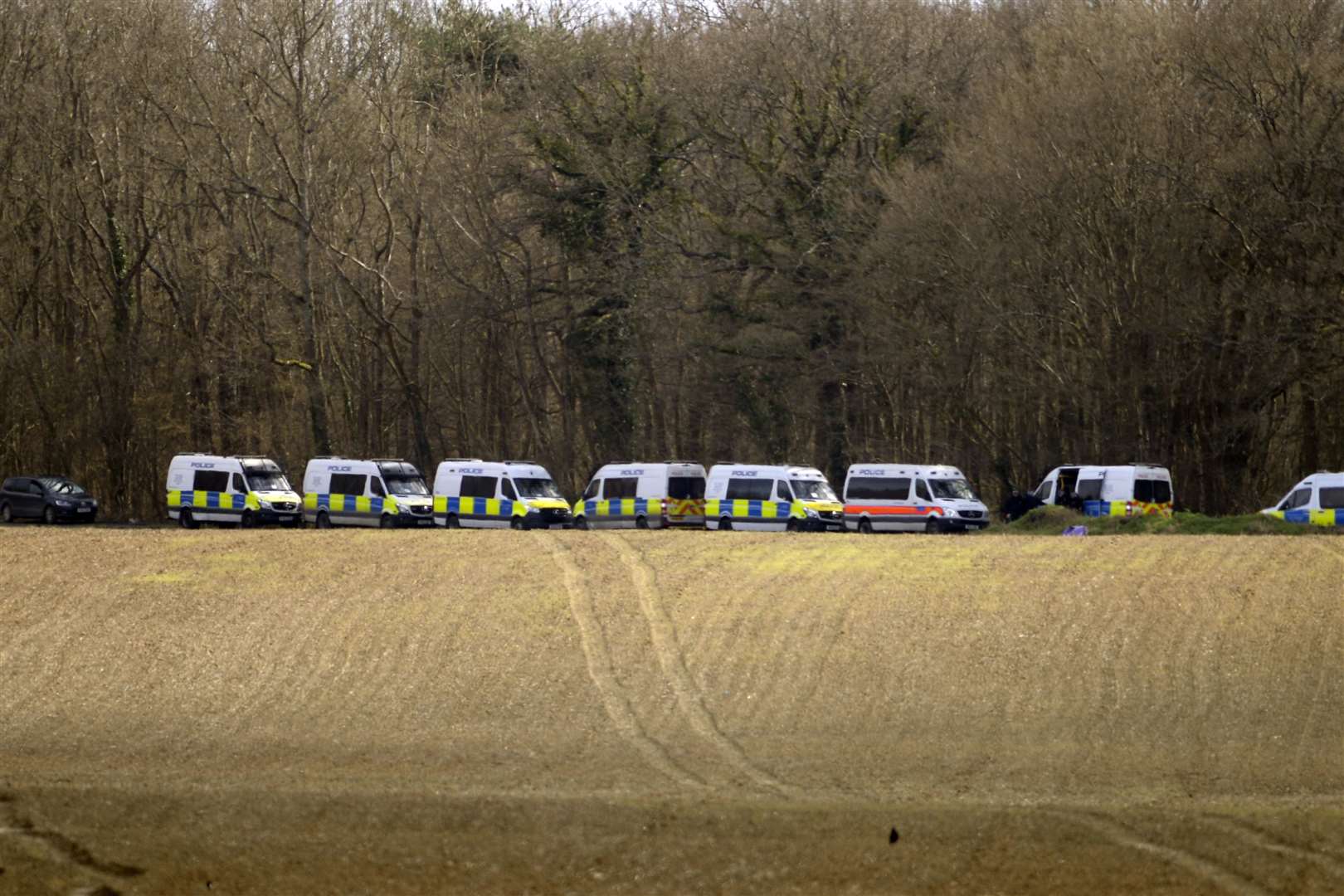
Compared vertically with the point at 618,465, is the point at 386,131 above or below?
above

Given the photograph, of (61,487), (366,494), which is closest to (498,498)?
(366,494)

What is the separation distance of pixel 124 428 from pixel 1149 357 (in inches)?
1348

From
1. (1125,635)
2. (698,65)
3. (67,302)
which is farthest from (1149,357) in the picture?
(67,302)

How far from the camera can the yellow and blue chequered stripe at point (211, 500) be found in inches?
1791

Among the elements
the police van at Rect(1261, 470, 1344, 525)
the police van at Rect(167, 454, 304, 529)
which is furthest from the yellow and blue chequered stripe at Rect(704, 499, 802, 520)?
the police van at Rect(167, 454, 304, 529)

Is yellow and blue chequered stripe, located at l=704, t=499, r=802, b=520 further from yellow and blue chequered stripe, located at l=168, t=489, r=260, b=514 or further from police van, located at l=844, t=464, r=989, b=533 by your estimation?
yellow and blue chequered stripe, located at l=168, t=489, r=260, b=514

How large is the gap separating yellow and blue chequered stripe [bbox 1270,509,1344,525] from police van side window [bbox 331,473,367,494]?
75.2ft

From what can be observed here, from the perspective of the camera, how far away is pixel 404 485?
147 ft

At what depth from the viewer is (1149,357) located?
43.8m

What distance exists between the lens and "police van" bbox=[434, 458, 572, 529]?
42.0 meters

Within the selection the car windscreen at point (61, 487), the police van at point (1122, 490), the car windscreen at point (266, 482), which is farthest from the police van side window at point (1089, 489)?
the car windscreen at point (61, 487)

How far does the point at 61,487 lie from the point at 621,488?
1879 centimetres

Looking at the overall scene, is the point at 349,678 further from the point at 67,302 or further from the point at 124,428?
the point at 67,302

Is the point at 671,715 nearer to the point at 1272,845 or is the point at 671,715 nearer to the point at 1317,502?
the point at 1272,845
